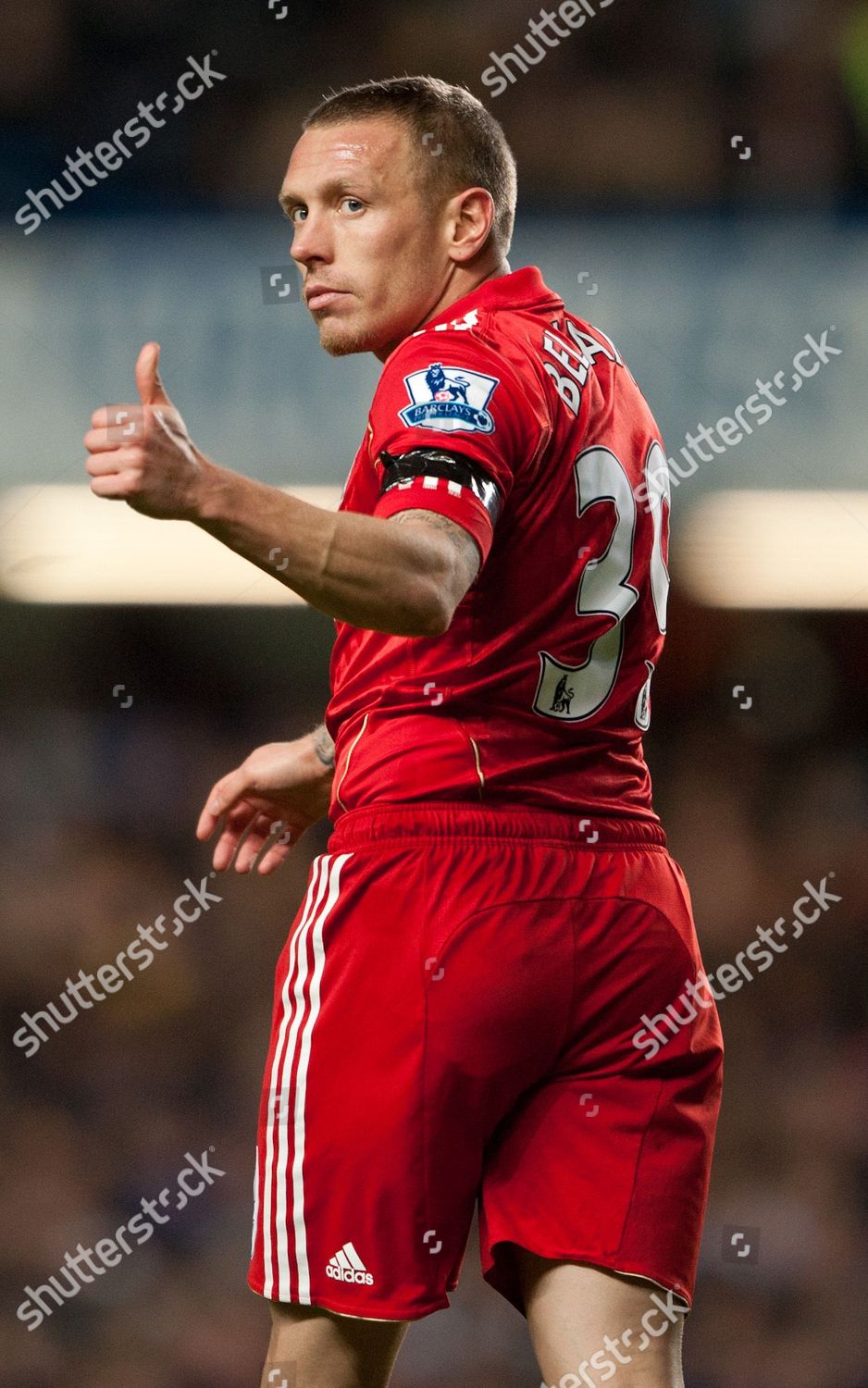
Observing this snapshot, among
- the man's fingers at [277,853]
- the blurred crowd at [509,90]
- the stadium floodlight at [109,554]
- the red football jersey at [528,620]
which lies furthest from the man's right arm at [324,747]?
the blurred crowd at [509,90]

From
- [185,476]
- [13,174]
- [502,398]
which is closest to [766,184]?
[13,174]

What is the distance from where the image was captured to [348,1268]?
4.48 feet

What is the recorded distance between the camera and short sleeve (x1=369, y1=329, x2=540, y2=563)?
1.21 metres

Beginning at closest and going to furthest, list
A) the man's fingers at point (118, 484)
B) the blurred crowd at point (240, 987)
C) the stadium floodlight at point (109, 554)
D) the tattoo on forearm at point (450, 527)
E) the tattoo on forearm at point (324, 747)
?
1. the man's fingers at point (118, 484)
2. the tattoo on forearm at point (450, 527)
3. the tattoo on forearm at point (324, 747)
4. the blurred crowd at point (240, 987)
5. the stadium floodlight at point (109, 554)

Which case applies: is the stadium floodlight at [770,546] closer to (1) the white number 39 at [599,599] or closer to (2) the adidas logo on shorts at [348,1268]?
(1) the white number 39 at [599,599]

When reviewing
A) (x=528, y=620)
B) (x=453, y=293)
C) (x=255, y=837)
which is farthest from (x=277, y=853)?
(x=453, y=293)

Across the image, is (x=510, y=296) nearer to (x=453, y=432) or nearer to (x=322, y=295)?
(x=322, y=295)

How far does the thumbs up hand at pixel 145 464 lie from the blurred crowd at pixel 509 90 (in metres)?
2.83

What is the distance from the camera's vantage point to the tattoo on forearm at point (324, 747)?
6.00 feet

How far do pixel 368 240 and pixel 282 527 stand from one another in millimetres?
621

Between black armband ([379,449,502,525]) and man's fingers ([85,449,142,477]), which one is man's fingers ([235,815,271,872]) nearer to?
black armband ([379,449,502,525])

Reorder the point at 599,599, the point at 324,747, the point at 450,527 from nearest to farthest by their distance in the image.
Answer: the point at 450,527 → the point at 599,599 → the point at 324,747

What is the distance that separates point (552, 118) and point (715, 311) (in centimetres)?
64

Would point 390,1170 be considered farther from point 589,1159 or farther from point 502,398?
point 502,398
